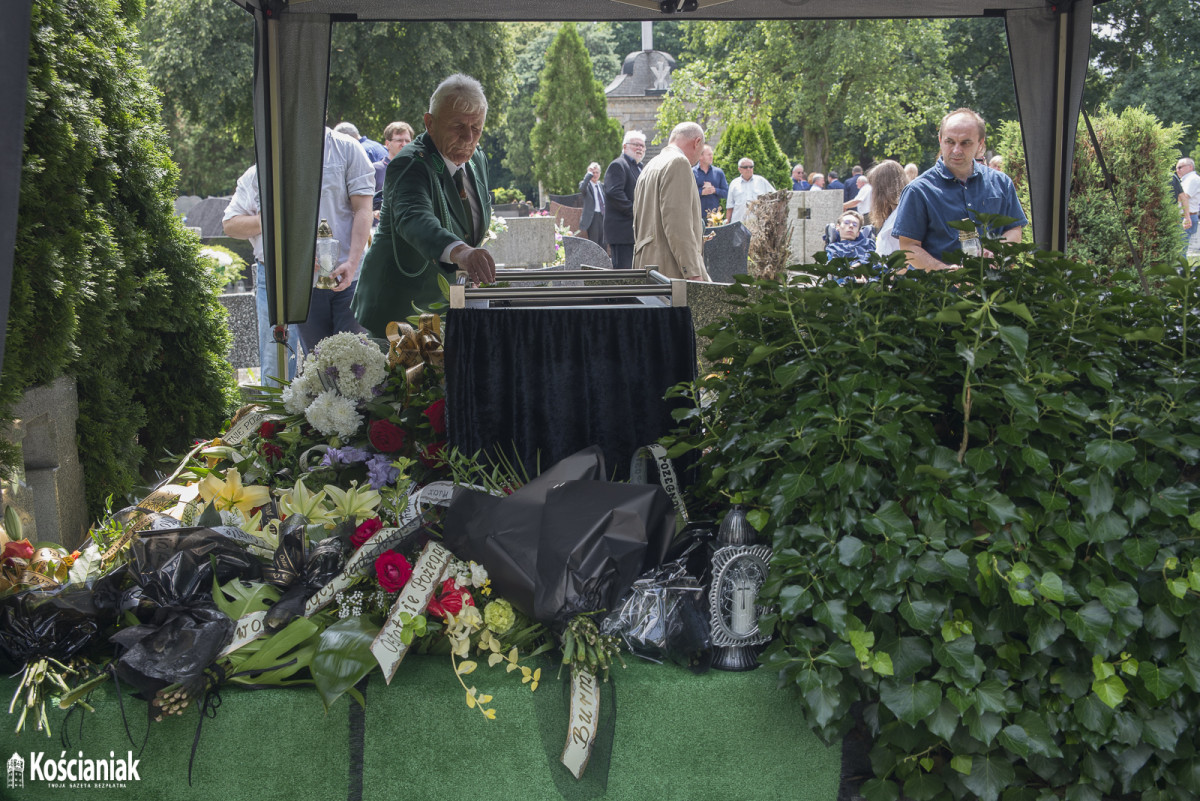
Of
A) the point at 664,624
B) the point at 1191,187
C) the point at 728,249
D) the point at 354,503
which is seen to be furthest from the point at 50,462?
the point at 1191,187

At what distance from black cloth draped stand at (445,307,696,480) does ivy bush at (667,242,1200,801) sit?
674 mm

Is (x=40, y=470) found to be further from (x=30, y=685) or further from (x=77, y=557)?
(x=30, y=685)

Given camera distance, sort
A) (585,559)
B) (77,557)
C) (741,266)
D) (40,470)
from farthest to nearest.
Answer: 1. (741,266)
2. (40,470)
3. (77,557)
4. (585,559)

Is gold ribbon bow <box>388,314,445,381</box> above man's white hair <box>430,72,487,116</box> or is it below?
below

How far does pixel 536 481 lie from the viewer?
74.6 inches

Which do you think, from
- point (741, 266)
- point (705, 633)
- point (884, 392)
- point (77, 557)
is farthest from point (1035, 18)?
point (741, 266)

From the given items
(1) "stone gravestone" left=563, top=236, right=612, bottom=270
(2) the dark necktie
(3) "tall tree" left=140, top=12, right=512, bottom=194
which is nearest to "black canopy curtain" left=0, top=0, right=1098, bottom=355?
(2) the dark necktie

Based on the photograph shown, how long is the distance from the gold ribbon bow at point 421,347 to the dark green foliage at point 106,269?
1013 millimetres

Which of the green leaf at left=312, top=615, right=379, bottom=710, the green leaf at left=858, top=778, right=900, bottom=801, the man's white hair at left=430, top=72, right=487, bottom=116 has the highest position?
the man's white hair at left=430, top=72, right=487, bottom=116

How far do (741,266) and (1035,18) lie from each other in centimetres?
571

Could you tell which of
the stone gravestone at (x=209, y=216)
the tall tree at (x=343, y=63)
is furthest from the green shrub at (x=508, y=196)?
the stone gravestone at (x=209, y=216)

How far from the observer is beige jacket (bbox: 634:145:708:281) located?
5160mm

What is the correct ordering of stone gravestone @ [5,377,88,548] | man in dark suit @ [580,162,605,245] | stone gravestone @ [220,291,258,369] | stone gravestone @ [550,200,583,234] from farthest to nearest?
stone gravestone @ [550,200,583,234]
man in dark suit @ [580,162,605,245]
stone gravestone @ [220,291,258,369]
stone gravestone @ [5,377,88,548]

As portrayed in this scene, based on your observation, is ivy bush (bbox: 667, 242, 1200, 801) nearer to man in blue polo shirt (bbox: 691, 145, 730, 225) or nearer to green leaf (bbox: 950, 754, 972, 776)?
green leaf (bbox: 950, 754, 972, 776)
